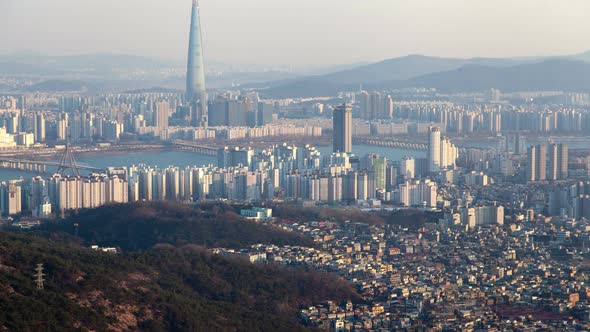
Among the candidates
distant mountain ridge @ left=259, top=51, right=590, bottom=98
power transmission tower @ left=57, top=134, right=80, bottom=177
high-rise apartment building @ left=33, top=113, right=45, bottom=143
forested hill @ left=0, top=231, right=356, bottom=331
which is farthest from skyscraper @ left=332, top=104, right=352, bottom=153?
distant mountain ridge @ left=259, top=51, right=590, bottom=98

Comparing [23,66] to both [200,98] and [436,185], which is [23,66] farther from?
[436,185]

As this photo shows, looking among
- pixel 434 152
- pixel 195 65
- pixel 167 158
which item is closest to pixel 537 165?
pixel 434 152

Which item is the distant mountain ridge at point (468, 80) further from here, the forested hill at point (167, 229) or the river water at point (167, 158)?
the forested hill at point (167, 229)

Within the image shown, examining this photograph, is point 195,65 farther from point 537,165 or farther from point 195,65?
point 537,165

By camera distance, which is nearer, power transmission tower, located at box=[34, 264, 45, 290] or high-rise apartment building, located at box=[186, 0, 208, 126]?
power transmission tower, located at box=[34, 264, 45, 290]

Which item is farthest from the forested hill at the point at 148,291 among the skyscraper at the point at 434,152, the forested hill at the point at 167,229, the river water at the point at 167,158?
the river water at the point at 167,158

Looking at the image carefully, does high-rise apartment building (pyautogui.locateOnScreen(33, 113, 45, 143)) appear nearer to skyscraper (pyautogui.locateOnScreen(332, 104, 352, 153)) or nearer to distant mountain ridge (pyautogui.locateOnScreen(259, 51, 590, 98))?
skyscraper (pyautogui.locateOnScreen(332, 104, 352, 153))

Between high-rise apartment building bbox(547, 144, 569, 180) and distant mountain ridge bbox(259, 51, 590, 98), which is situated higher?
distant mountain ridge bbox(259, 51, 590, 98)
